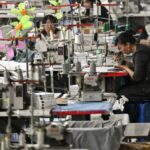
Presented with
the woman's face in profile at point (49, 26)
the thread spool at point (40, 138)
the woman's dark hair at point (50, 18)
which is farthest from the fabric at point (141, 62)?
the thread spool at point (40, 138)

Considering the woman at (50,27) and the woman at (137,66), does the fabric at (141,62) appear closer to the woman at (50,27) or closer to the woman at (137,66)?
the woman at (137,66)

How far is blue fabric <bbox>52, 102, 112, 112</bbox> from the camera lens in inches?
192

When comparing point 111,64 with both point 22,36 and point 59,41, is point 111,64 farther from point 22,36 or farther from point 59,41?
point 22,36

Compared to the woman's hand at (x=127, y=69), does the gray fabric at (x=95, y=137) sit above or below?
below

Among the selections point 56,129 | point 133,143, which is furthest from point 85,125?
point 56,129

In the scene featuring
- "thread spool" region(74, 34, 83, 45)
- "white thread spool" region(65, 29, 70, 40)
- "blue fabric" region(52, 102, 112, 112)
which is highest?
"white thread spool" region(65, 29, 70, 40)

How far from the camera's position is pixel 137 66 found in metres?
6.13

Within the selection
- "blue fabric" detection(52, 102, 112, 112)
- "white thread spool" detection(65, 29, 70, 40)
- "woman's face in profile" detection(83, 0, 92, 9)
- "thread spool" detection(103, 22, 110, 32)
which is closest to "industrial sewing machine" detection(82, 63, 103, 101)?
"blue fabric" detection(52, 102, 112, 112)

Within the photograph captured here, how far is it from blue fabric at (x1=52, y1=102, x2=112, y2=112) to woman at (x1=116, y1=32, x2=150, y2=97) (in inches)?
45.4

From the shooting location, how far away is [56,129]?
3.92 meters

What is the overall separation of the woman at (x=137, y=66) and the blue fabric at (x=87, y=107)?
1.15 m

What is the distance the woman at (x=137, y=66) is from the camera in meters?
6.13

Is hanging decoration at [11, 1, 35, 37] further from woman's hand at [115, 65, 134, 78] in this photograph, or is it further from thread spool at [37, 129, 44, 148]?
thread spool at [37, 129, 44, 148]

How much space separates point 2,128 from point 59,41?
252 cm
